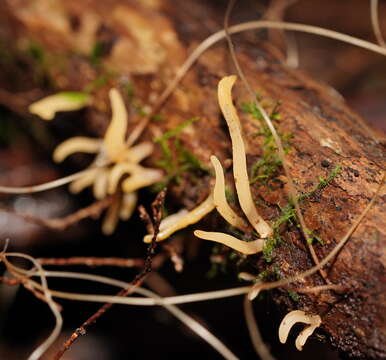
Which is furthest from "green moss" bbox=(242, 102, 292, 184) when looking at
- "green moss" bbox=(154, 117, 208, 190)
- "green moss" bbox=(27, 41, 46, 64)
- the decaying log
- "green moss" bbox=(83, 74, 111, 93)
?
"green moss" bbox=(27, 41, 46, 64)

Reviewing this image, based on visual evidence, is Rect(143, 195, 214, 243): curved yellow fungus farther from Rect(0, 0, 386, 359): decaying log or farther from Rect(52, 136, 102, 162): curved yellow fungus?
Rect(52, 136, 102, 162): curved yellow fungus

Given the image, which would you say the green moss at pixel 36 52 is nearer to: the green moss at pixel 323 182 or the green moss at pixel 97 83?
the green moss at pixel 97 83

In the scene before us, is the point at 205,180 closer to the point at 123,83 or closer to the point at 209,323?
the point at 123,83

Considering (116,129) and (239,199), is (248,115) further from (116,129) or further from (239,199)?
(116,129)

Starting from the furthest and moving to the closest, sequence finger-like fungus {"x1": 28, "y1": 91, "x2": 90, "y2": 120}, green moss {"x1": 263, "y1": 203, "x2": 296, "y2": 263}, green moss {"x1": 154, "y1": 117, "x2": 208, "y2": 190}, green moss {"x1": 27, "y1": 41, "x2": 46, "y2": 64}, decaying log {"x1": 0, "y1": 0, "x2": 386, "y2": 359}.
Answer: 1. green moss {"x1": 27, "y1": 41, "x2": 46, "y2": 64}
2. finger-like fungus {"x1": 28, "y1": 91, "x2": 90, "y2": 120}
3. green moss {"x1": 154, "y1": 117, "x2": 208, "y2": 190}
4. green moss {"x1": 263, "y1": 203, "x2": 296, "y2": 263}
5. decaying log {"x1": 0, "y1": 0, "x2": 386, "y2": 359}

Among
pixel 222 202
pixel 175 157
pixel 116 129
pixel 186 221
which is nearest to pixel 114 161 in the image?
pixel 116 129

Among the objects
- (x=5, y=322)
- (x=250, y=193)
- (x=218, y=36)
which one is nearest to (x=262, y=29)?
(x=218, y=36)

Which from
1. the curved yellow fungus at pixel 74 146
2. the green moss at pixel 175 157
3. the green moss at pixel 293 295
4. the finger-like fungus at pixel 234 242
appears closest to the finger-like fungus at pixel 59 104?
the curved yellow fungus at pixel 74 146
